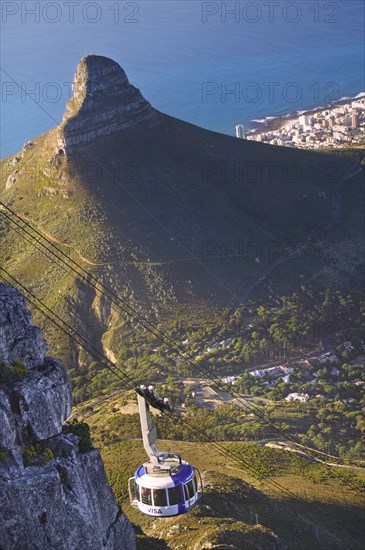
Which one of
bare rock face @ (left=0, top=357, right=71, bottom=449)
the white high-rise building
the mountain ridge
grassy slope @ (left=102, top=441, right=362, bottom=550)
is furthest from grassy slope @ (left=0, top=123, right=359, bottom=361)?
the white high-rise building

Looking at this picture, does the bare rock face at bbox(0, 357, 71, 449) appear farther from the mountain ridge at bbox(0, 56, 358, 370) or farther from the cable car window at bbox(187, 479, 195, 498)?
the mountain ridge at bbox(0, 56, 358, 370)

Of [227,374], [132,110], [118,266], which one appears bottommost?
[227,374]

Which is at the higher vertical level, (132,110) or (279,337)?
(132,110)

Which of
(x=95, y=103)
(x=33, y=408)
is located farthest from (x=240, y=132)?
(x=33, y=408)

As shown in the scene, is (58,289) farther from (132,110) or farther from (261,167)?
(261,167)

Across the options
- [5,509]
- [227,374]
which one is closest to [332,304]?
[227,374]

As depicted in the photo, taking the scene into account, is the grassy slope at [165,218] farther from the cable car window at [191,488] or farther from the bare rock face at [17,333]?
the bare rock face at [17,333]

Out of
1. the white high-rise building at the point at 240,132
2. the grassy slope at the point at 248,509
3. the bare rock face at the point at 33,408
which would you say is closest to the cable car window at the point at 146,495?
the grassy slope at the point at 248,509
